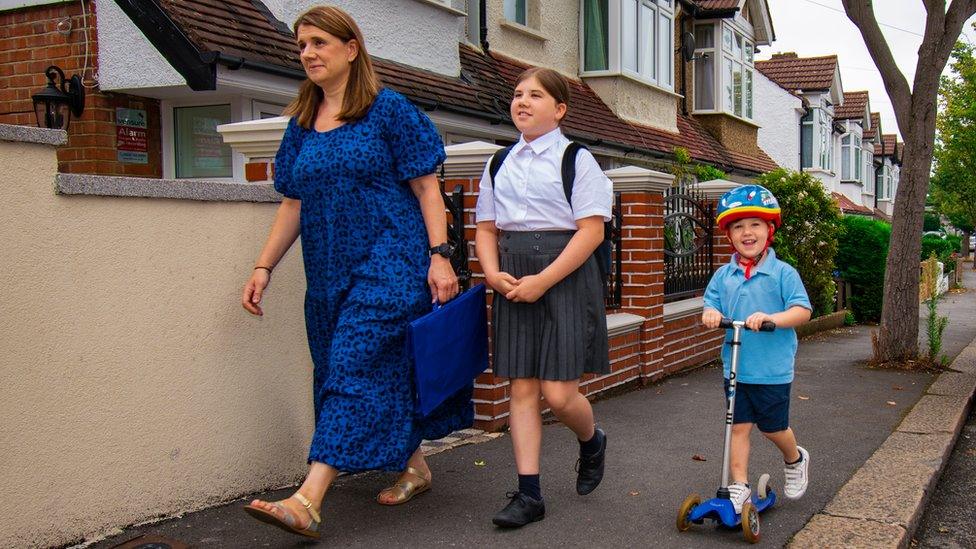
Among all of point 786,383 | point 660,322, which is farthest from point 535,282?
point 660,322

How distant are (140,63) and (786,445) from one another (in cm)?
544

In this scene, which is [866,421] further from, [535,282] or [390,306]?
[390,306]

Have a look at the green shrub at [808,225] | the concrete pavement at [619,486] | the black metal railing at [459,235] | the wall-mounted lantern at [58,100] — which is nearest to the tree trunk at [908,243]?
the concrete pavement at [619,486]

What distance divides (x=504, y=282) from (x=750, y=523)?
1298 millimetres

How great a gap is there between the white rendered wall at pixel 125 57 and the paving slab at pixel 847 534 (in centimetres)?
530

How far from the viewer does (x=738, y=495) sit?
3.90 meters

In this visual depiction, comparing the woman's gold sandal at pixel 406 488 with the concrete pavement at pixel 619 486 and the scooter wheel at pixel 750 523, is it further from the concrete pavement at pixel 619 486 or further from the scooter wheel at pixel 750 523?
the scooter wheel at pixel 750 523

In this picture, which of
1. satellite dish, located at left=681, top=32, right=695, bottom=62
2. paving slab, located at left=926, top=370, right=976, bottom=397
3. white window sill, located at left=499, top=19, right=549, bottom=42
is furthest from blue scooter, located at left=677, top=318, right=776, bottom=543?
satellite dish, located at left=681, top=32, right=695, bottom=62

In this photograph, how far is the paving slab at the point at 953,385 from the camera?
7.66 m

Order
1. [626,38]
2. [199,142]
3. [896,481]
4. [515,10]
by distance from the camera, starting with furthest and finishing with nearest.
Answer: [626,38] < [515,10] < [199,142] < [896,481]

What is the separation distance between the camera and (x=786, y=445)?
420 centimetres

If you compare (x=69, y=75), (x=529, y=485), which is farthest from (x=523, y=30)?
(x=529, y=485)

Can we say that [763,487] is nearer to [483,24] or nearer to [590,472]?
[590,472]

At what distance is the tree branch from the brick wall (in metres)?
6.26
